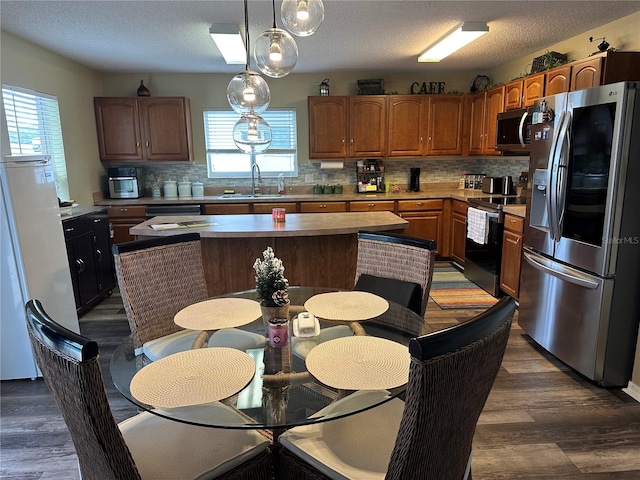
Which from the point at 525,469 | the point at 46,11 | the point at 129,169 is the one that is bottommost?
the point at 525,469

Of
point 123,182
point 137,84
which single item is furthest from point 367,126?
point 123,182

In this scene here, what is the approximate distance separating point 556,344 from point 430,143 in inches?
130

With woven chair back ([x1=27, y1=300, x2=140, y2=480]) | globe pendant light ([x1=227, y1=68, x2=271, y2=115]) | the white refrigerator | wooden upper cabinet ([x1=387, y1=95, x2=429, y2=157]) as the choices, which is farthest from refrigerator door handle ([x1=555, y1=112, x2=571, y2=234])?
the white refrigerator

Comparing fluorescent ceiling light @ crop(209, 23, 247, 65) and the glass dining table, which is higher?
fluorescent ceiling light @ crop(209, 23, 247, 65)

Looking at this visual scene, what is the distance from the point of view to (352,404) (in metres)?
1.20

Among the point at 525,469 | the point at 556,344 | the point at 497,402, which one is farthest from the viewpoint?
the point at 556,344

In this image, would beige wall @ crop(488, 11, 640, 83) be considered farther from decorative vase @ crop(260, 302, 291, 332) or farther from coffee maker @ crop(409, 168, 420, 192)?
decorative vase @ crop(260, 302, 291, 332)

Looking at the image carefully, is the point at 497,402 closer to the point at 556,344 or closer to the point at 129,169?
the point at 556,344

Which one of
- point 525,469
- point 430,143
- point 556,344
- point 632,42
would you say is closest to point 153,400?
point 525,469

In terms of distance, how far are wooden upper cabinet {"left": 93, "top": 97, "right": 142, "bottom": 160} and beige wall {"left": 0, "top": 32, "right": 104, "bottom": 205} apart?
89mm

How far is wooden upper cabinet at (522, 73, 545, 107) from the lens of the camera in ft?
12.4

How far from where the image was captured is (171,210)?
497 centimetres

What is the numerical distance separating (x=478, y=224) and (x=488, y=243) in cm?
23

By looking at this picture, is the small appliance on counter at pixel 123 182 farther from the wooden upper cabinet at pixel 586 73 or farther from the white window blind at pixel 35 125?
the wooden upper cabinet at pixel 586 73
